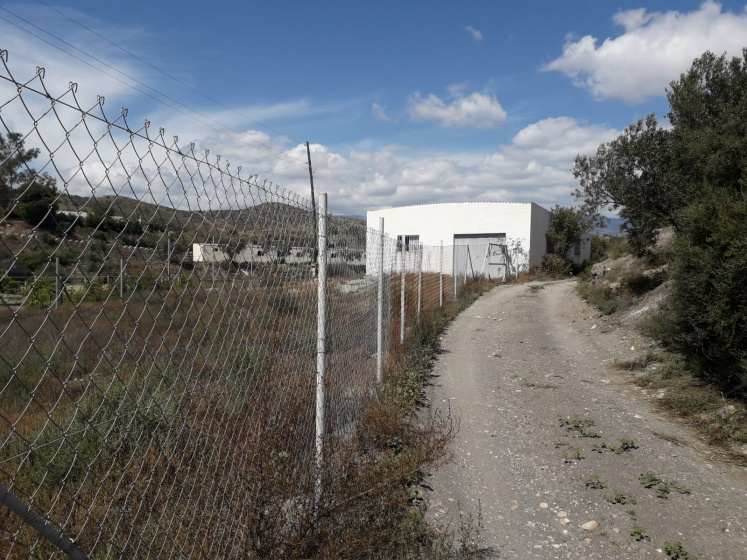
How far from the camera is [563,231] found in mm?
26719

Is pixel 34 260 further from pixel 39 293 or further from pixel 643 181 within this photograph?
pixel 643 181

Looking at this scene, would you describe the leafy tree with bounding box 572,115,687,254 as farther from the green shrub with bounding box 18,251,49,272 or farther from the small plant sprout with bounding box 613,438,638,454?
the green shrub with bounding box 18,251,49,272

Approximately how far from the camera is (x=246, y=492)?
2.75 meters

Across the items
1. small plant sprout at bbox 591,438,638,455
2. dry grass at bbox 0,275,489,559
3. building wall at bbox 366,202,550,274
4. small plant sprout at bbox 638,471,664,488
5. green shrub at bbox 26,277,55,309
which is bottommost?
small plant sprout at bbox 638,471,664,488

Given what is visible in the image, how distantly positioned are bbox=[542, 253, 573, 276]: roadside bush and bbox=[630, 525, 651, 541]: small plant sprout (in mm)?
21946

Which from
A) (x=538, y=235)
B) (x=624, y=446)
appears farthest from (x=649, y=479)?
(x=538, y=235)

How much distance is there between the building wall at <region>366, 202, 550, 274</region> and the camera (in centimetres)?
2452

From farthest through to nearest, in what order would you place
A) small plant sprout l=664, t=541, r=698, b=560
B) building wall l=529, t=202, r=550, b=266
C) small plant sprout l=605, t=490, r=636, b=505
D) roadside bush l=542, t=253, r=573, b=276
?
1. roadside bush l=542, t=253, r=573, b=276
2. building wall l=529, t=202, r=550, b=266
3. small plant sprout l=605, t=490, r=636, b=505
4. small plant sprout l=664, t=541, r=698, b=560

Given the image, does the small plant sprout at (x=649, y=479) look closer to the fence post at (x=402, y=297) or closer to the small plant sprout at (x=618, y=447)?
the small plant sprout at (x=618, y=447)

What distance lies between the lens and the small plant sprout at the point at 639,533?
3.74 m

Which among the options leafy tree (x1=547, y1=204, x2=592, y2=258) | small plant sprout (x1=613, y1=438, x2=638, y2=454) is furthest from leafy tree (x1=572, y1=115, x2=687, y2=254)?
leafy tree (x1=547, y1=204, x2=592, y2=258)

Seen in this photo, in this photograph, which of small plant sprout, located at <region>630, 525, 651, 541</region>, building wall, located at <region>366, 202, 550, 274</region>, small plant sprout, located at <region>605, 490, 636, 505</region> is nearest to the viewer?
small plant sprout, located at <region>630, 525, 651, 541</region>

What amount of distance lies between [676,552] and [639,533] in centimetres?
28

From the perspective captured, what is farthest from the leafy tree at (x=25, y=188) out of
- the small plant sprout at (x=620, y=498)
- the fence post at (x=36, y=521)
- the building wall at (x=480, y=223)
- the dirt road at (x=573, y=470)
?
the building wall at (x=480, y=223)
